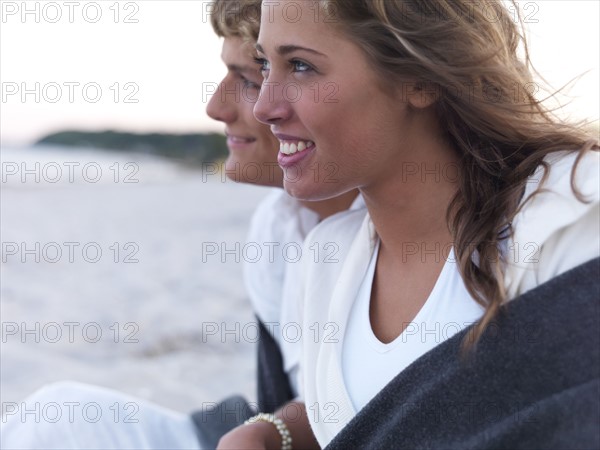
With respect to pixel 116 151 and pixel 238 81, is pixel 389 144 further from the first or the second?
pixel 116 151

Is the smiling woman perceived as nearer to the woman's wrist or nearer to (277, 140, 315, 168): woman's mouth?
(277, 140, 315, 168): woman's mouth

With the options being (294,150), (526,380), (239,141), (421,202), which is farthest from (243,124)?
(526,380)

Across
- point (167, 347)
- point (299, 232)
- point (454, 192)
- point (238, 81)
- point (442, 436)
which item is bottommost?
point (167, 347)

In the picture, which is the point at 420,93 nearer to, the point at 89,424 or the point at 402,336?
the point at 402,336

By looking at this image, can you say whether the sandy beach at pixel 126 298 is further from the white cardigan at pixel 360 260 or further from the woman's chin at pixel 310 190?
the woman's chin at pixel 310 190

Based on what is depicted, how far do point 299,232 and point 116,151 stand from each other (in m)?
12.1

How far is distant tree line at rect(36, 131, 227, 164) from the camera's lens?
13867 mm

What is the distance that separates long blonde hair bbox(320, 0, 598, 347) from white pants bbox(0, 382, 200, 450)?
0.92 meters

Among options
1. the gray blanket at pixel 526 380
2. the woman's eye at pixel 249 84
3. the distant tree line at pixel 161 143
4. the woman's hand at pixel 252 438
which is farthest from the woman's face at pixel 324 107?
the distant tree line at pixel 161 143

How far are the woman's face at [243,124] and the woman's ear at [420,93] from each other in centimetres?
63

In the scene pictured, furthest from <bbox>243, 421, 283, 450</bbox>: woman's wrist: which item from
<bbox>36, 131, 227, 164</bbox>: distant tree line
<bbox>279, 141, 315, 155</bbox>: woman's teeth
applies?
<bbox>36, 131, 227, 164</bbox>: distant tree line

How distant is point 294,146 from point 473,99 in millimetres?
341

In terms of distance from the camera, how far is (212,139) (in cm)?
1456

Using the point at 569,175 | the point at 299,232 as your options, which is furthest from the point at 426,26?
the point at 299,232
